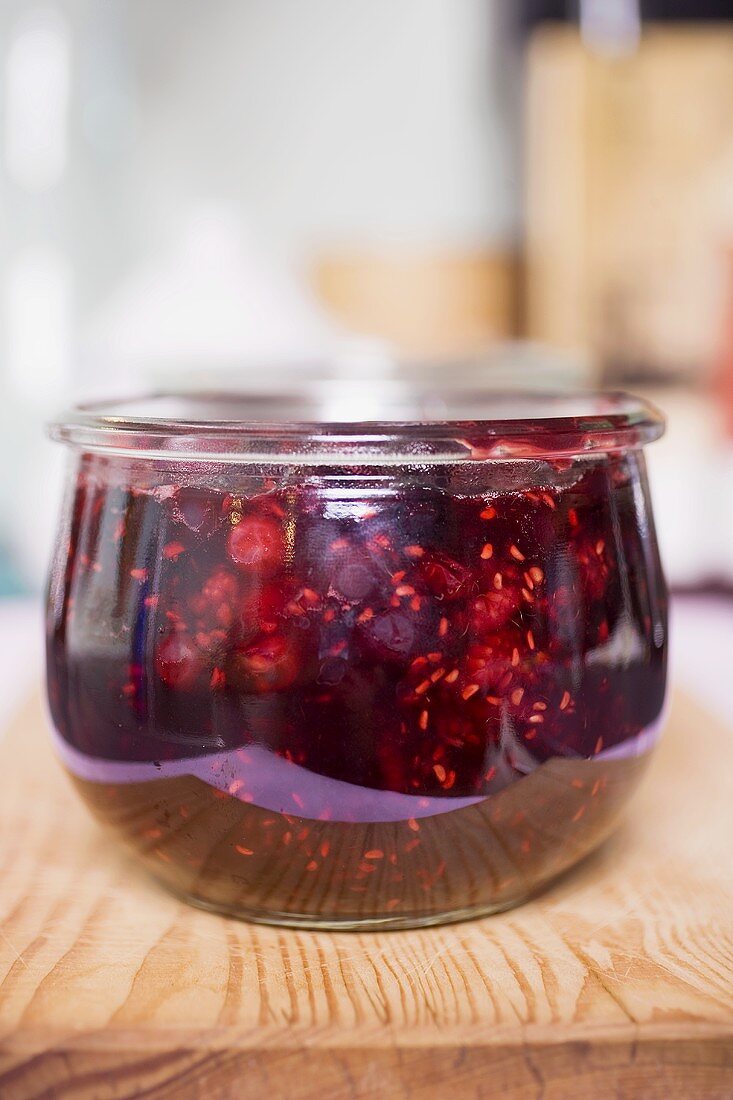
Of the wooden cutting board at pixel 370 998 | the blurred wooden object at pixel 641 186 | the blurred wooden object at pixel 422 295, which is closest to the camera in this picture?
the wooden cutting board at pixel 370 998

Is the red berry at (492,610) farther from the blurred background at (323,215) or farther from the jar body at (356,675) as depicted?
the blurred background at (323,215)

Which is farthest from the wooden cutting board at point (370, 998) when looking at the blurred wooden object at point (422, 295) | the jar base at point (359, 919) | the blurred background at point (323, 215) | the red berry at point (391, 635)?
the blurred wooden object at point (422, 295)

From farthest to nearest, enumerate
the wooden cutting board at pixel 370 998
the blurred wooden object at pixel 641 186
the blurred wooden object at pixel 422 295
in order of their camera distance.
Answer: the blurred wooden object at pixel 422 295 < the blurred wooden object at pixel 641 186 < the wooden cutting board at pixel 370 998

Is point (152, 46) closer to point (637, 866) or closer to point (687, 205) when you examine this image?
point (687, 205)

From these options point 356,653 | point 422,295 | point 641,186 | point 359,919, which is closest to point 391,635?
point 356,653

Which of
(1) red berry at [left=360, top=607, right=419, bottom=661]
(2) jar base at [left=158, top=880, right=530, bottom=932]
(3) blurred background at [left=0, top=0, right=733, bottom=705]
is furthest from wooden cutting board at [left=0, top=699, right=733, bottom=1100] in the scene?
(3) blurred background at [left=0, top=0, right=733, bottom=705]

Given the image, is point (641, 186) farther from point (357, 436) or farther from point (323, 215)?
point (357, 436)

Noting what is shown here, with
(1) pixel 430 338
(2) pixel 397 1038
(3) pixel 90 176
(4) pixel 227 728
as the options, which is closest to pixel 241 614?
(4) pixel 227 728
